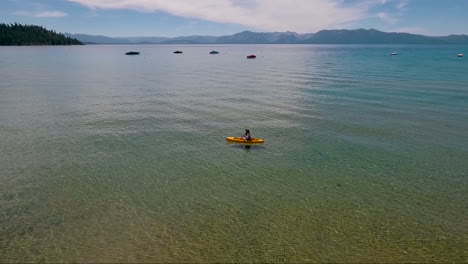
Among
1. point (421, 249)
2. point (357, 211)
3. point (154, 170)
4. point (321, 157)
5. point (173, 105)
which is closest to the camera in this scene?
point (421, 249)

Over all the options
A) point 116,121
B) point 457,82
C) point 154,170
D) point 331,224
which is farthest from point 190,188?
point 457,82

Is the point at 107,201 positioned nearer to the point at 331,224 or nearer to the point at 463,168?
the point at 331,224

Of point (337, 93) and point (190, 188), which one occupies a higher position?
point (337, 93)

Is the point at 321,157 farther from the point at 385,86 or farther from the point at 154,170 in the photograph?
the point at 385,86

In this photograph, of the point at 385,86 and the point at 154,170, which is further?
the point at 385,86

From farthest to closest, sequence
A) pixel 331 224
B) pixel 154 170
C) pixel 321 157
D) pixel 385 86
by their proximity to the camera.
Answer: pixel 385 86 < pixel 321 157 < pixel 154 170 < pixel 331 224

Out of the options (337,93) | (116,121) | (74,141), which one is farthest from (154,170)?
(337,93)
